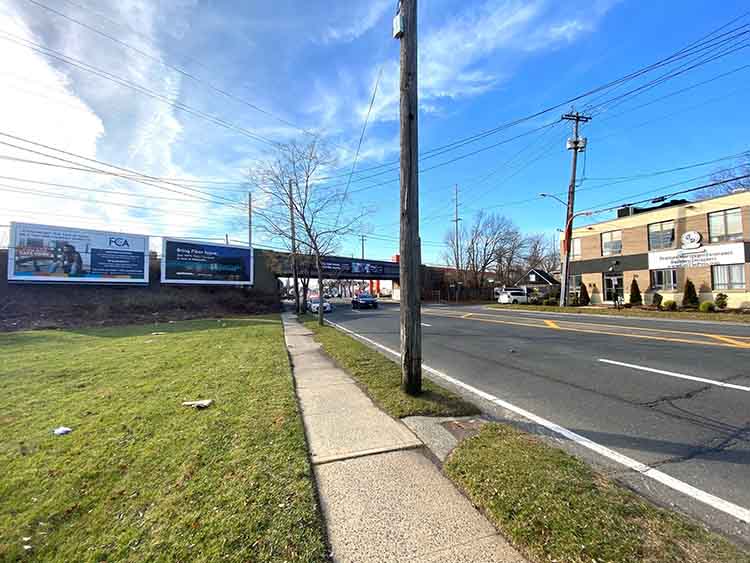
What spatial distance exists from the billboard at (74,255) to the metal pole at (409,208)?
26660 millimetres

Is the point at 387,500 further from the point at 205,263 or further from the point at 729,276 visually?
the point at 729,276

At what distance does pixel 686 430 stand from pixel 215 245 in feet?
101

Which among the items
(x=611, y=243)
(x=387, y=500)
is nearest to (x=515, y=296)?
(x=611, y=243)

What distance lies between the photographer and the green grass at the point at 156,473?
2041mm

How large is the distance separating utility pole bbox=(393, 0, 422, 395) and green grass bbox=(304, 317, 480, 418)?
279 millimetres

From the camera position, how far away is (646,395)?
192 inches

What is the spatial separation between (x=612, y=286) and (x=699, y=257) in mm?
6636

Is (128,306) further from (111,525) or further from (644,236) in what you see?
(644,236)

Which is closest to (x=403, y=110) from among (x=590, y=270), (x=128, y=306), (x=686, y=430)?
(x=686, y=430)

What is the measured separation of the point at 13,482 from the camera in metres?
2.78

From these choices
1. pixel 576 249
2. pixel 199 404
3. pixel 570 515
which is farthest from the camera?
pixel 576 249

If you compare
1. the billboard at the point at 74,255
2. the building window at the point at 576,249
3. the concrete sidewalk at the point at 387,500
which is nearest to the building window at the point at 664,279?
the building window at the point at 576,249

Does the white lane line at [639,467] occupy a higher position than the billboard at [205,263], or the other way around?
the billboard at [205,263]

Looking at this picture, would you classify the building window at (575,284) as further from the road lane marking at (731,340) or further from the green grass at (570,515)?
the green grass at (570,515)
